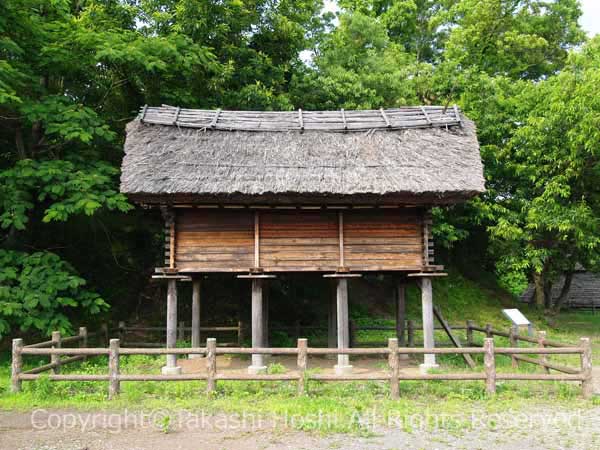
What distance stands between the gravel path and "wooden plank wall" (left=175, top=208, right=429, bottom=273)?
418cm

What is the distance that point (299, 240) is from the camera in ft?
37.6

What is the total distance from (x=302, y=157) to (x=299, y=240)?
1.98m

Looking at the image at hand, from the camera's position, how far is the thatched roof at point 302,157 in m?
10.4

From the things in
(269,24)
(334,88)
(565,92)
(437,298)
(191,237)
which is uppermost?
(269,24)

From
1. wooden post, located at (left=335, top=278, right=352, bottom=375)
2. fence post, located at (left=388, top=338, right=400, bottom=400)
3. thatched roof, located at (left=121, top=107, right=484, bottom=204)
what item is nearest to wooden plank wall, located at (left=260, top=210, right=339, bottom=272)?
wooden post, located at (left=335, top=278, right=352, bottom=375)

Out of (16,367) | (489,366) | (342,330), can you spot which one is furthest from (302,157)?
(16,367)

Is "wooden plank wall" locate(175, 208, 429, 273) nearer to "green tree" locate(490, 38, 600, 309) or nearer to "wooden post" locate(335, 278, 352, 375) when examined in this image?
"wooden post" locate(335, 278, 352, 375)

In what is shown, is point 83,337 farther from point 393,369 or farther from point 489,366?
point 489,366

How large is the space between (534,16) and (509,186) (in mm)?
12114

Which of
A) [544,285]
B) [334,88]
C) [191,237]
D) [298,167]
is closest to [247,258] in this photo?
[191,237]

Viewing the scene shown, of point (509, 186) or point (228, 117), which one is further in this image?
point (509, 186)

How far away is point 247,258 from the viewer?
11305mm

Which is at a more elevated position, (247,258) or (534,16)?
(534,16)

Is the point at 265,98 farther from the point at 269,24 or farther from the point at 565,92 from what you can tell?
the point at 565,92
